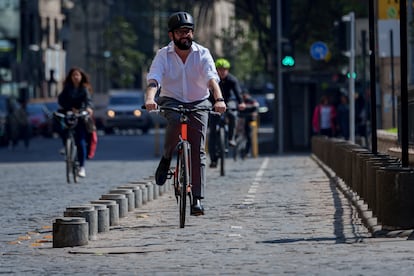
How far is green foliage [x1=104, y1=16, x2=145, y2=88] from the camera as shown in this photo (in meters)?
96.9

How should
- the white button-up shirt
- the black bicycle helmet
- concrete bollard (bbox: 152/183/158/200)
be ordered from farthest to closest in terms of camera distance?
concrete bollard (bbox: 152/183/158/200) → the white button-up shirt → the black bicycle helmet

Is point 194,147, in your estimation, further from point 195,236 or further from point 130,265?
point 130,265

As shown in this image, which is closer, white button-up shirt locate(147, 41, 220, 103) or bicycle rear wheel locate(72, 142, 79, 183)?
white button-up shirt locate(147, 41, 220, 103)

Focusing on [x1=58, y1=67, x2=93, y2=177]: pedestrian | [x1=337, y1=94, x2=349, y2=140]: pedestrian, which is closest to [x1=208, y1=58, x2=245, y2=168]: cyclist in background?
[x1=58, y1=67, x2=93, y2=177]: pedestrian

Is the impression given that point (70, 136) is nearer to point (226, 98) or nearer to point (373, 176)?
point (226, 98)

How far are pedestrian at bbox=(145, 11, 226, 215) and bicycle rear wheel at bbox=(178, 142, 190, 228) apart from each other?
25 centimetres

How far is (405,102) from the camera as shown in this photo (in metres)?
12.8

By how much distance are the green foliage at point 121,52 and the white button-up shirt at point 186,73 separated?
271 ft

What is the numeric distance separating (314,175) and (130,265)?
585 inches

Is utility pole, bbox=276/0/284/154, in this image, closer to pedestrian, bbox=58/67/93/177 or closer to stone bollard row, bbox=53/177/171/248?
pedestrian, bbox=58/67/93/177

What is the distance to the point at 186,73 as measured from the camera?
45.5 feet

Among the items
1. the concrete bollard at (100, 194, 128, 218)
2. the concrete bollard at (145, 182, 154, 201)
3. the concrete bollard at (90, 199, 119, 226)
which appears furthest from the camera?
the concrete bollard at (145, 182, 154, 201)

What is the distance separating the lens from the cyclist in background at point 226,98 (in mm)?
23844

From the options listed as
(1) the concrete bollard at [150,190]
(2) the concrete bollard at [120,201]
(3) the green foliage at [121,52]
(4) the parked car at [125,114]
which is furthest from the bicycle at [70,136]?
(3) the green foliage at [121,52]
